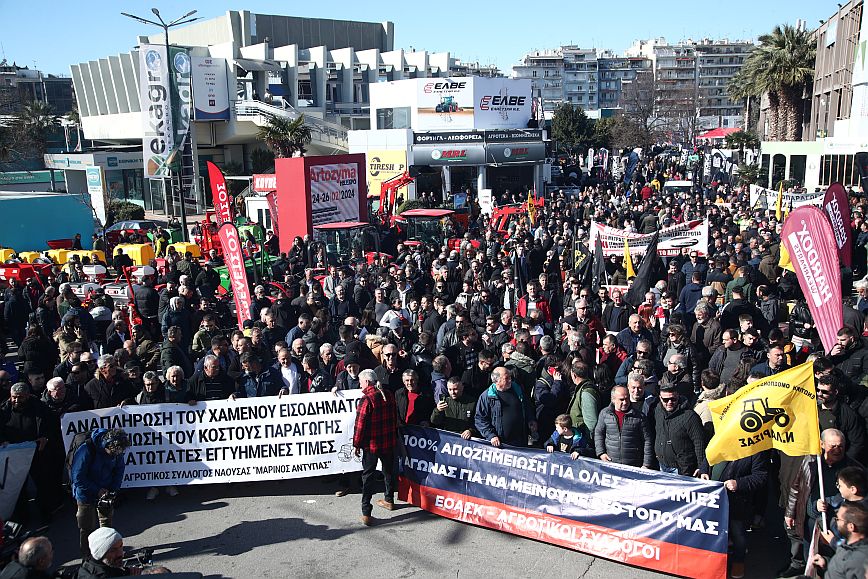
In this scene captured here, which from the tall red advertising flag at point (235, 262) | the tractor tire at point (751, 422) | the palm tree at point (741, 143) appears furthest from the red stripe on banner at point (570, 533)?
the palm tree at point (741, 143)

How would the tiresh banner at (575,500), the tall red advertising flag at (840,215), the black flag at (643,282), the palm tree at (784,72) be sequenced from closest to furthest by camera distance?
the tiresh banner at (575,500) → the tall red advertising flag at (840,215) → the black flag at (643,282) → the palm tree at (784,72)

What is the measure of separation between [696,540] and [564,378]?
2.27m

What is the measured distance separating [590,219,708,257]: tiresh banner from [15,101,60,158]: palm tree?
6186 centimetres

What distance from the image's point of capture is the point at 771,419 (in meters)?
6.09

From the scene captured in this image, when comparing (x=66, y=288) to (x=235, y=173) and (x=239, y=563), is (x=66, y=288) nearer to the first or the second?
(x=239, y=563)

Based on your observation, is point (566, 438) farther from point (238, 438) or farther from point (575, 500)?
point (238, 438)

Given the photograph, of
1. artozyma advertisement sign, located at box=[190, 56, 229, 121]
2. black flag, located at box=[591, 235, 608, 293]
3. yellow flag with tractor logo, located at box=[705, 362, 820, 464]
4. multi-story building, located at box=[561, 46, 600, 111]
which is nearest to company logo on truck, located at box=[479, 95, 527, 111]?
artozyma advertisement sign, located at box=[190, 56, 229, 121]

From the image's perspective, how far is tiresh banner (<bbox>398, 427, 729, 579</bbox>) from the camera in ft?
20.7

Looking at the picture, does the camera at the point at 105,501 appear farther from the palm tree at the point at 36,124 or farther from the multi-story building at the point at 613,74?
the multi-story building at the point at 613,74

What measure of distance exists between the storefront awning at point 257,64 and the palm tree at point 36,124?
73.9ft

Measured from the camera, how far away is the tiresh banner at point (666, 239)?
16266 millimetres

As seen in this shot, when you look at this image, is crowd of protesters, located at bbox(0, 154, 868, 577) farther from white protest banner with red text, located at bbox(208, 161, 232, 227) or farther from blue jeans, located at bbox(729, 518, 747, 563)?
white protest banner with red text, located at bbox(208, 161, 232, 227)

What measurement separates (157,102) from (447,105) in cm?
1520

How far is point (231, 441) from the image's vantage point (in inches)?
316
